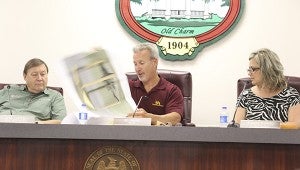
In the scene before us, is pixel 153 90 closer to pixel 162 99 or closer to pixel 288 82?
pixel 162 99

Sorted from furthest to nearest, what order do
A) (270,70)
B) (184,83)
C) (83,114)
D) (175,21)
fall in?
1. (175,21)
2. (184,83)
3. (270,70)
4. (83,114)

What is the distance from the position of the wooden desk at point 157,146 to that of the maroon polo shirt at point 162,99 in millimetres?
1232

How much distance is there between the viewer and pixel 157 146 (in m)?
1.54

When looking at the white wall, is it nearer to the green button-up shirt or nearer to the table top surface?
the green button-up shirt

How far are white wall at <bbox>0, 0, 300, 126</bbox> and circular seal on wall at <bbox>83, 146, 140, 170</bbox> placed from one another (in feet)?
6.38

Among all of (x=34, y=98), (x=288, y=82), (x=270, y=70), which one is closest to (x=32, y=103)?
(x=34, y=98)

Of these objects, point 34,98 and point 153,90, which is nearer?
point 153,90

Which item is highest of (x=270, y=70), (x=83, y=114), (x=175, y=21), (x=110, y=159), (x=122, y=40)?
(x=175, y=21)

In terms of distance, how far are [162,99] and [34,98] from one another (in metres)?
0.86

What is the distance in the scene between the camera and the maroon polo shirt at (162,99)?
280cm

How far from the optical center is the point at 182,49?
3430 mm

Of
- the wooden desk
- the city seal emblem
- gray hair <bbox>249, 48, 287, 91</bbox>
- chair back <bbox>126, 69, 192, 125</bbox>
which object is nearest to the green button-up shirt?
chair back <bbox>126, 69, 192, 125</bbox>

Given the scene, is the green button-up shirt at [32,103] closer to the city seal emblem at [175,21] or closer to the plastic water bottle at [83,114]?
the city seal emblem at [175,21]

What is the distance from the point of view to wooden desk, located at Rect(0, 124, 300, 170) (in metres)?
1.50
